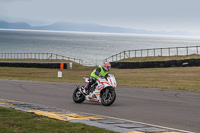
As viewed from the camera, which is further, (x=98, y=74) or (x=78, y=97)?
(x=78, y=97)

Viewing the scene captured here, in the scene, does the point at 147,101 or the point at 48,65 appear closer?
the point at 147,101

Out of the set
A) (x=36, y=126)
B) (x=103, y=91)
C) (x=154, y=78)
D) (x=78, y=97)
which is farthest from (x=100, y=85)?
(x=154, y=78)

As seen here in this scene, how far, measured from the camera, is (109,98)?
12.6 meters

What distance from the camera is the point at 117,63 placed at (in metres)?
44.2

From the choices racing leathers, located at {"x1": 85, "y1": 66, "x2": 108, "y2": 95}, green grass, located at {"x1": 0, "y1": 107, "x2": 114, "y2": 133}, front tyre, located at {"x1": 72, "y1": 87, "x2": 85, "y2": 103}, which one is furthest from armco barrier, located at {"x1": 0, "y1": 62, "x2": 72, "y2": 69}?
green grass, located at {"x1": 0, "y1": 107, "x2": 114, "y2": 133}

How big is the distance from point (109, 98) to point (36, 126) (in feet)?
16.5

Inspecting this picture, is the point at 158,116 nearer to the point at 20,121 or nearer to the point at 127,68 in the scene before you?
the point at 20,121

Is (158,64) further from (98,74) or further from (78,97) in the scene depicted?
(98,74)

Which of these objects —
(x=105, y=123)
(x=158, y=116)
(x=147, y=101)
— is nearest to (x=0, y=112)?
(x=105, y=123)

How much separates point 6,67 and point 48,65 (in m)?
6.05

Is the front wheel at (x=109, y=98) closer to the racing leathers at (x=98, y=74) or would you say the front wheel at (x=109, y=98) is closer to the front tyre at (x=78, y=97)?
the racing leathers at (x=98, y=74)

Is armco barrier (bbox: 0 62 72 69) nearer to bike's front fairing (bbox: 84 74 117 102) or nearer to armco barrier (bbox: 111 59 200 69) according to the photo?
armco barrier (bbox: 111 59 200 69)

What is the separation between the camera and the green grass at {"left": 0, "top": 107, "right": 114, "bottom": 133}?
747 centimetres

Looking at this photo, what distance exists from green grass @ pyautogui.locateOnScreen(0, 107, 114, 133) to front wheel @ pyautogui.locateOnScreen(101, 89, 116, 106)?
11.7ft
